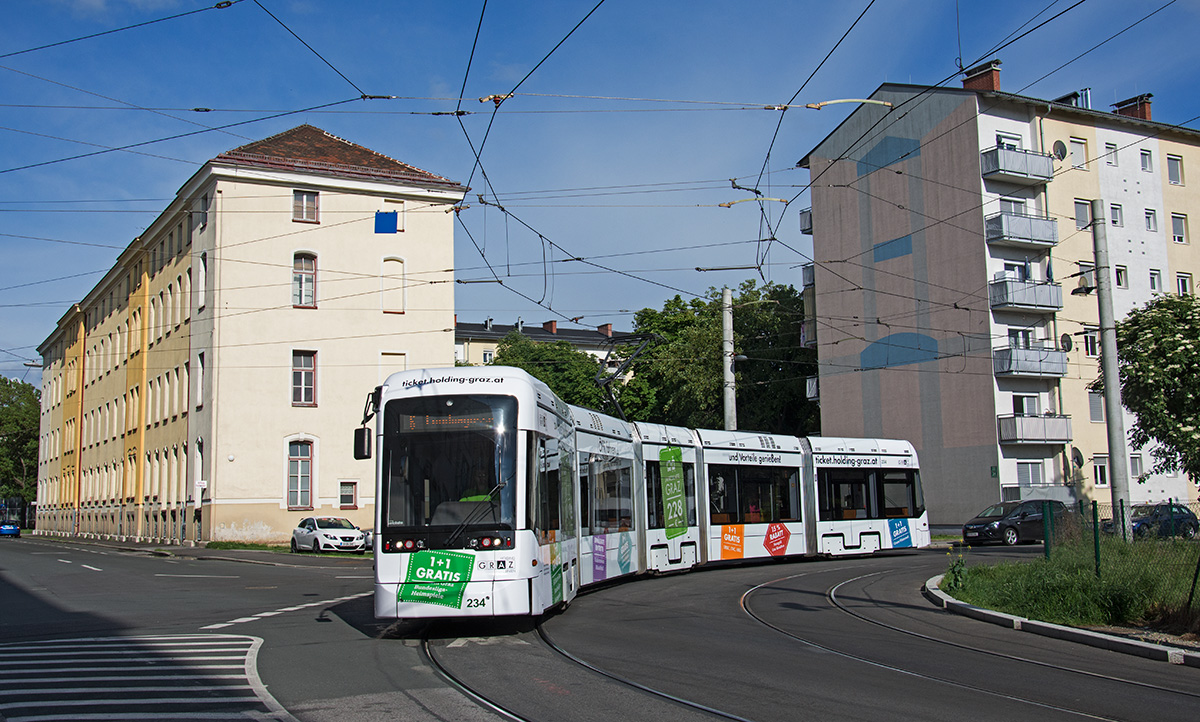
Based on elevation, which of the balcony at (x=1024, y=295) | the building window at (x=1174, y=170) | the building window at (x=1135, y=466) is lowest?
the building window at (x=1135, y=466)

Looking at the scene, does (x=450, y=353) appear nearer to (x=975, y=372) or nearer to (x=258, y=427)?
(x=258, y=427)

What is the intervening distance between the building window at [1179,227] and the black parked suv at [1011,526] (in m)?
21.6

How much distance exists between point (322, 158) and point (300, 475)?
42.4 ft

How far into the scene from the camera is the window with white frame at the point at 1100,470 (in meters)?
43.2

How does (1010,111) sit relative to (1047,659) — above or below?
above

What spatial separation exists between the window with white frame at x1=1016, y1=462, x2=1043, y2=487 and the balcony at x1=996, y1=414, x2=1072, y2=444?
1069mm

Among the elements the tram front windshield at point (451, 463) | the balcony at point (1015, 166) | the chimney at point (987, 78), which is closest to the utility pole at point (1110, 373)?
the tram front windshield at point (451, 463)

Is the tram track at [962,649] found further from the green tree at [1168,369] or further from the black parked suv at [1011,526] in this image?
the black parked suv at [1011,526]

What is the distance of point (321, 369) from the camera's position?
41.0 meters

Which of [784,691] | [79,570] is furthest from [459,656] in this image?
[79,570]

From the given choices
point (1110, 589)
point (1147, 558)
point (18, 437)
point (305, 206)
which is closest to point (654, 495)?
point (1110, 589)

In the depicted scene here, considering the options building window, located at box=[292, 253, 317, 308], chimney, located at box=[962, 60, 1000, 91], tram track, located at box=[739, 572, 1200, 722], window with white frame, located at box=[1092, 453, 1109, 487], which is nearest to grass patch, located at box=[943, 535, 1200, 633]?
tram track, located at box=[739, 572, 1200, 722]

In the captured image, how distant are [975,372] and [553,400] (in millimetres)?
32498

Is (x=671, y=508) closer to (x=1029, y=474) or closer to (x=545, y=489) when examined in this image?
(x=545, y=489)
